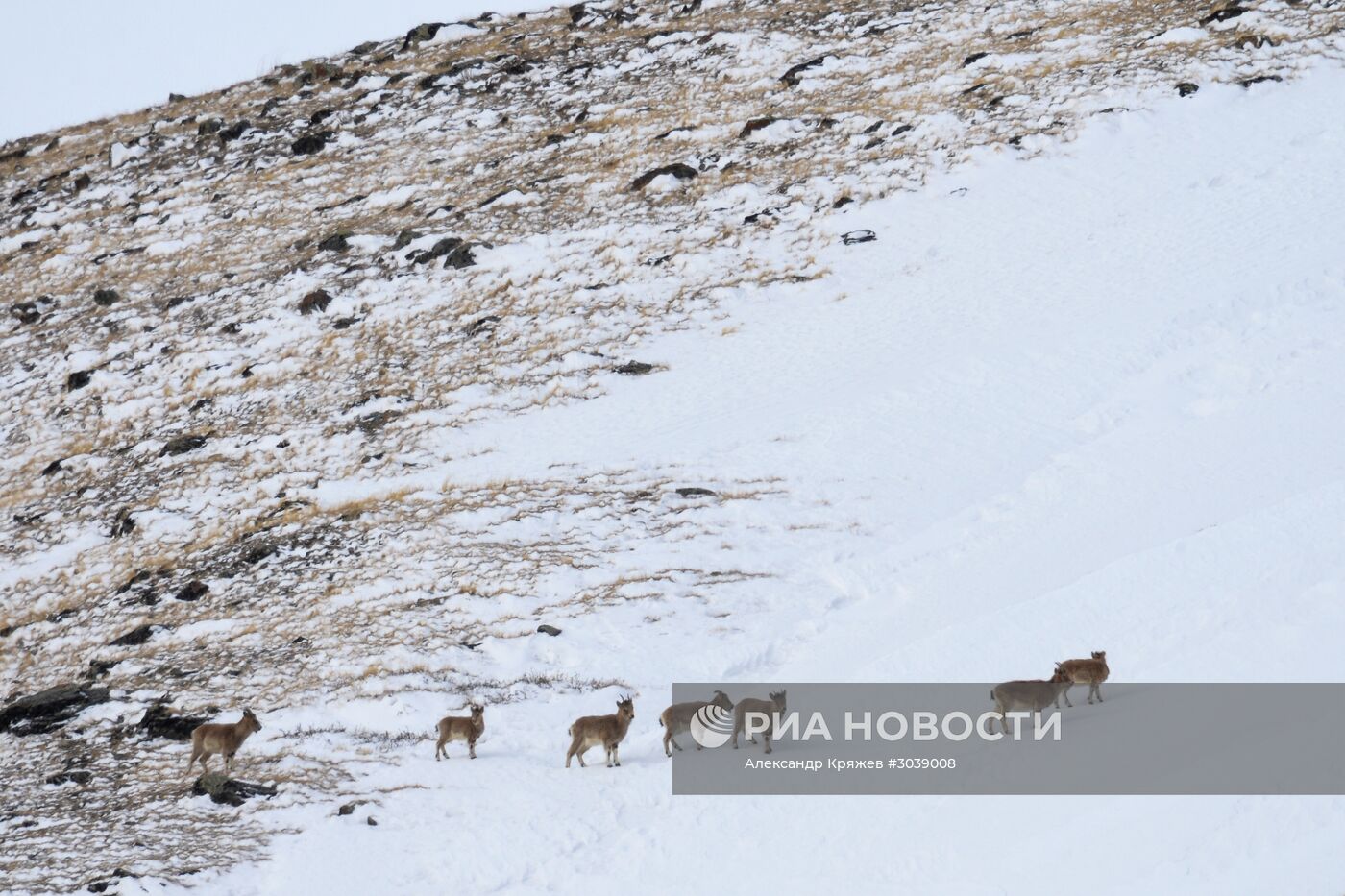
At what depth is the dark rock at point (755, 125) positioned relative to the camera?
29.0 metres

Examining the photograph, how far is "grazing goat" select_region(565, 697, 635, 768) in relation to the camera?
39.7ft

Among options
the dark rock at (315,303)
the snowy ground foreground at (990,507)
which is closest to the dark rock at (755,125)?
the snowy ground foreground at (990,507)

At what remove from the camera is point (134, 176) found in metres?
35.6

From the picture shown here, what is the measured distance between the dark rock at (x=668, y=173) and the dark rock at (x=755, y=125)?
1.84 m

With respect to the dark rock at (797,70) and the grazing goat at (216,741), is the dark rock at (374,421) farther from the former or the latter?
the dark rock at (797,70)

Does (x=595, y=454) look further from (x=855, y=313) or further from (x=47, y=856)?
(x=47, y=856)

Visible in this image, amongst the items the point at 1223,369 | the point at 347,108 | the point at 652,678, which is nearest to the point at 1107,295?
the point at 1223,369

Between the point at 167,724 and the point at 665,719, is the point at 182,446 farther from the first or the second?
the point at 665,719

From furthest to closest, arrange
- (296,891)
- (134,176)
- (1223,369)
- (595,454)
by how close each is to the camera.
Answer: (134,176) < (595,454) < (1223,369) < (296,891)

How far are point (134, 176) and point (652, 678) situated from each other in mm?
28783

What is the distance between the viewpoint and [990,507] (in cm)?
1545

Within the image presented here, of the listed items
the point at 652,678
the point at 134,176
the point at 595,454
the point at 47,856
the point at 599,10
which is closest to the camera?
the point at 47,856
